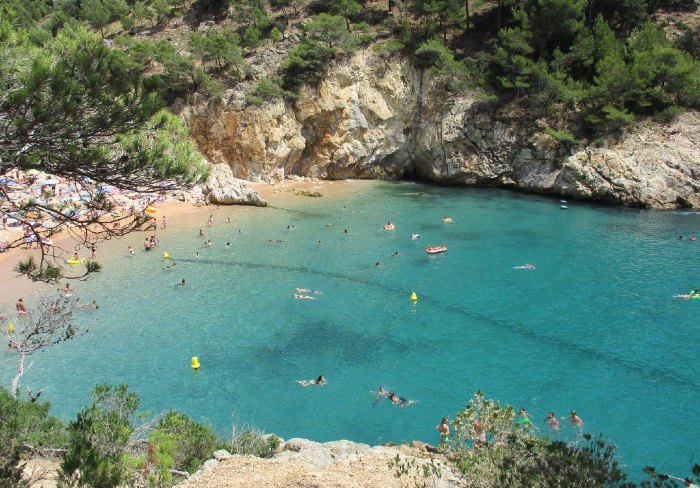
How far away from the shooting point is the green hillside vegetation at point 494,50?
4425 cm

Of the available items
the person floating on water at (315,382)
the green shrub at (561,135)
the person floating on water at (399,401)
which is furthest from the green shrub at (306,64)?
the person floating on water at (399,401)

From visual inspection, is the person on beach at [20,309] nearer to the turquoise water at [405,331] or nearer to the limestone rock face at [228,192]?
the turquoise water at [405,331]

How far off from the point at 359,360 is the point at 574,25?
40149 millimetres

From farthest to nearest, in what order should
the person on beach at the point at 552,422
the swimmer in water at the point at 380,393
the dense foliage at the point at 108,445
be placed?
the swimmer in water at the point at 380,393 < the person on beach at the point at 552,422 < the dense foliage at the point at 108,445

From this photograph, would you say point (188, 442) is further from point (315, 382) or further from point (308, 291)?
point (308, 291)

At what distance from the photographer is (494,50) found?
50.4 metres

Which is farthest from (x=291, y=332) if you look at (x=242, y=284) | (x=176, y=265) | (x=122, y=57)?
(x=122, y=57)

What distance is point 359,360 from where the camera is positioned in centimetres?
2098

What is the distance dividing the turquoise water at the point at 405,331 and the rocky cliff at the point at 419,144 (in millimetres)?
5240

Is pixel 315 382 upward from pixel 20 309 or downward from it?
upward

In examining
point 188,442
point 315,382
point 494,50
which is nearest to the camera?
point 188,442

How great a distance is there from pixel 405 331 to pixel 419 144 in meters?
33.4

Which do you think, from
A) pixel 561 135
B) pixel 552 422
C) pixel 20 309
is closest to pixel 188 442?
pixel 552 422

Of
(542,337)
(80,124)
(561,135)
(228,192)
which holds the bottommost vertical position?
(542,337)
